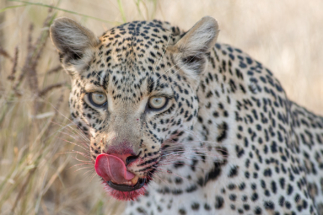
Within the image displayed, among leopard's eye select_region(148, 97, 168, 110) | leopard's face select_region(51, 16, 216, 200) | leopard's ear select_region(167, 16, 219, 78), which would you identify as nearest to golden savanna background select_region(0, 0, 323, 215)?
leopard's face select_region(51, 16, 216, 200)

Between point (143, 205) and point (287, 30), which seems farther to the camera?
point (287, 30)

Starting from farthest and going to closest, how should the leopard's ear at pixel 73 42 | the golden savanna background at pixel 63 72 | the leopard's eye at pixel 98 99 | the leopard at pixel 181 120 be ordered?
the golden savanna background at pixel 63 72, the leopard's ear at pixel 73 42, the leopard's eye at pixel 98 99, the leopard at pixel 181 120

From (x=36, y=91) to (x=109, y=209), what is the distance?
2205mm

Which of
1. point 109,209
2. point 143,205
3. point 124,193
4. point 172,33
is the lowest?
point 109,209

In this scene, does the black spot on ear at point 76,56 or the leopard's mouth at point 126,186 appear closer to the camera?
the leopard's mouth at point 126,186

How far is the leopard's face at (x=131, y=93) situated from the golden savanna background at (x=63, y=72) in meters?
0.43

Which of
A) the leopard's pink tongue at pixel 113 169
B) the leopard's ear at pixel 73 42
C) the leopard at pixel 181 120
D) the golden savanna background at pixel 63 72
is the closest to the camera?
the leopard's pink tongue at pixel 113 169

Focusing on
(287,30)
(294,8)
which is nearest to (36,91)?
(287,30)

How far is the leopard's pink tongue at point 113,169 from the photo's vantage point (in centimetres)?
297

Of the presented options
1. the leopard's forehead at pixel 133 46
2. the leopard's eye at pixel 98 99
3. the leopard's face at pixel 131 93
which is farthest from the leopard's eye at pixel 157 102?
the leopard's eye at pixel 98 99

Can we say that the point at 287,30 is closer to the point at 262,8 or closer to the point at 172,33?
the point at 262,8

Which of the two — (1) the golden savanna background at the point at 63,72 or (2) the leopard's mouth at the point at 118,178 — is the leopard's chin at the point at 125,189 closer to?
(2) the leopard's mouth at the point at 118,178

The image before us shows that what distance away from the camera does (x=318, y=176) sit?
4.54m

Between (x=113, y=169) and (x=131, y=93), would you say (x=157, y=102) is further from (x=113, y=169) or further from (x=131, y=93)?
(x=113, y=169)
